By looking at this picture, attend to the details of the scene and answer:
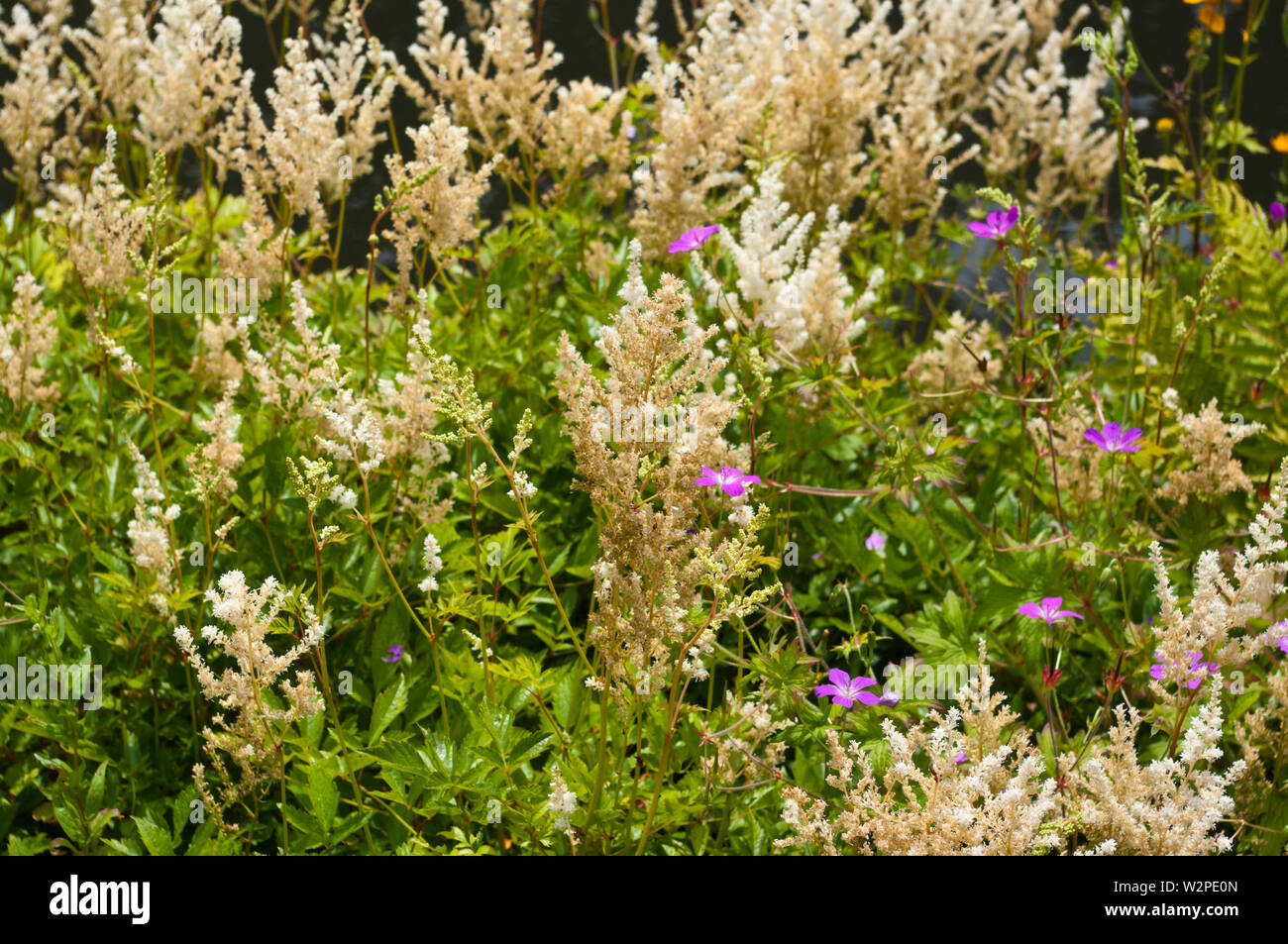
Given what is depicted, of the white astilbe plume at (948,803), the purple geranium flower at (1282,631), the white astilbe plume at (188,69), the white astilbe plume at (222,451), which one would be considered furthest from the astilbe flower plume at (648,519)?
the white astilbe plume at (188,69)

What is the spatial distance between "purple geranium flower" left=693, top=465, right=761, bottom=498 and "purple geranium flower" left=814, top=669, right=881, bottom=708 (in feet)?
1.49

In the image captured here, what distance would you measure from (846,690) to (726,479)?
532mm

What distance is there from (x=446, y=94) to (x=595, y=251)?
71cm

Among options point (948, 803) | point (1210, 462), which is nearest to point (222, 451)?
point (948, 803)

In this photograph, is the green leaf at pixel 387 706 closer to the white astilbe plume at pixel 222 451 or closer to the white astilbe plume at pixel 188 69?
the white astilbe plume at pixel 222 451

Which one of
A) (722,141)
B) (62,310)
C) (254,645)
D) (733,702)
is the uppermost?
(722,141)

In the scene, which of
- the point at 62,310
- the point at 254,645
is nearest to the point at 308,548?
the point at 254,645

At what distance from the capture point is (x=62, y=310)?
4.32 m

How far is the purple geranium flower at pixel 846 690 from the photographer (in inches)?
99.3

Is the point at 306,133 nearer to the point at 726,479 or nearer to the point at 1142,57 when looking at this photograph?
the point at 726,479

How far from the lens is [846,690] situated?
8.46 ft

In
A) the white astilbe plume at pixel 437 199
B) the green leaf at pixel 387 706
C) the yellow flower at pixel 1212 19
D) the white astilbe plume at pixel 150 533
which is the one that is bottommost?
the green leaf at pixel 387 706

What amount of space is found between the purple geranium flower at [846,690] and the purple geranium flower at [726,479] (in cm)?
45
